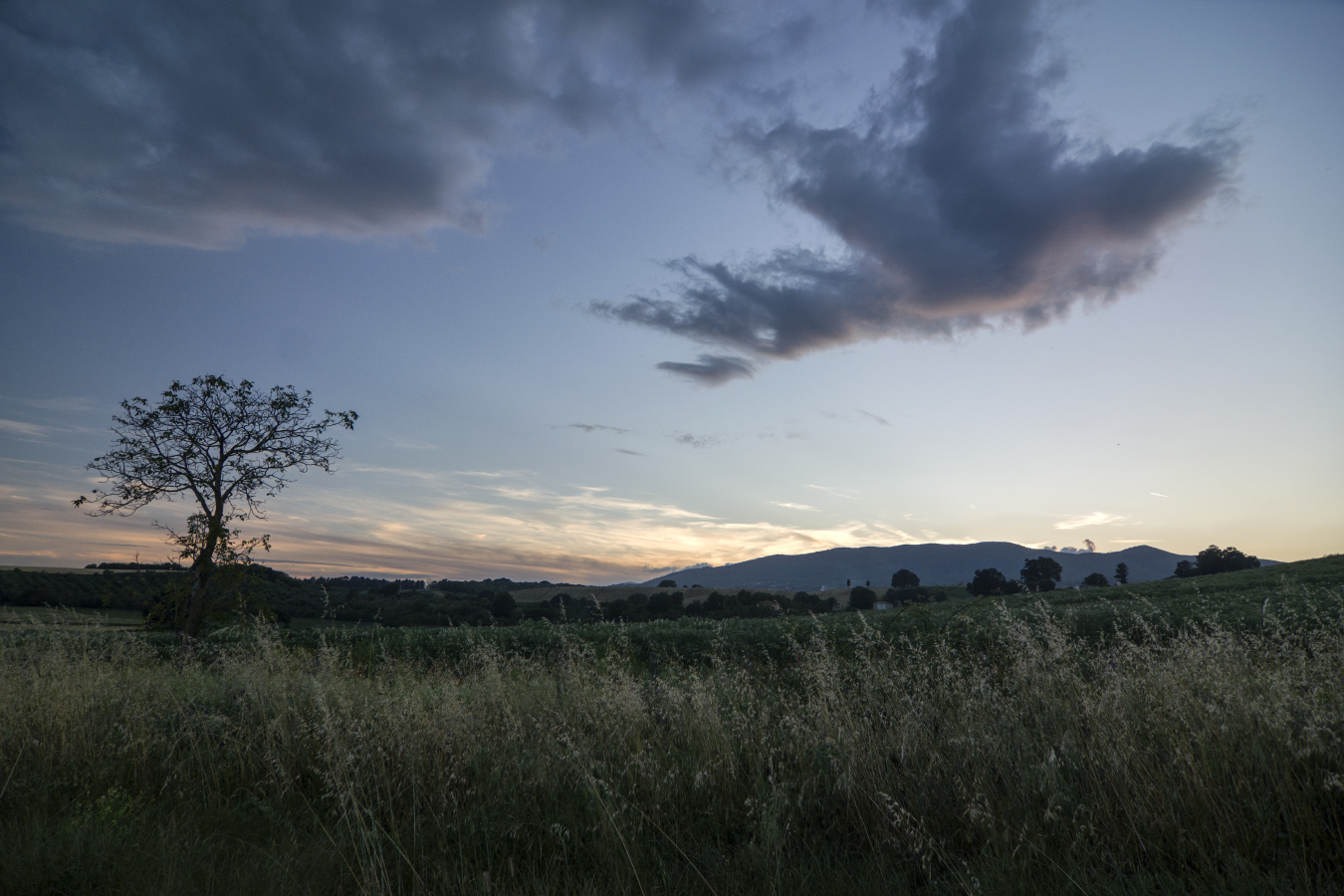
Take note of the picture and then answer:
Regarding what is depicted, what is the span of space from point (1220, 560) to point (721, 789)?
90.0 metres

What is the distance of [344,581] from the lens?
177 feet

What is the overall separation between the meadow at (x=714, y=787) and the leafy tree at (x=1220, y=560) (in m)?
83.1

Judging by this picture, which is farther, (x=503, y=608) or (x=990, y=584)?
(x=990, y=584)

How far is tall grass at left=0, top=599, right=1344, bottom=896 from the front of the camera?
10.2 ft

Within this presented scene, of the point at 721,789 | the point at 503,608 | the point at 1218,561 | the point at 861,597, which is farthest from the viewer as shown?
the point at 1218,561

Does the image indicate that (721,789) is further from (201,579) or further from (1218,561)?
(1218,561)

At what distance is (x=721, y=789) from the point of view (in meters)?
4.31

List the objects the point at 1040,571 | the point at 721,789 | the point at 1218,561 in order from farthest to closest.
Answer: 1. the point at 1040,571
2. the point at 1218,561
3. the point at 721,789

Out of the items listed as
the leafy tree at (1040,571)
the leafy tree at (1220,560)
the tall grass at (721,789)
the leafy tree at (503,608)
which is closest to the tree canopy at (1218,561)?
the leafy tree at (1220,560)

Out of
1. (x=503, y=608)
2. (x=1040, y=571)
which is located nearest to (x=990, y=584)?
(x=1040, y=571)

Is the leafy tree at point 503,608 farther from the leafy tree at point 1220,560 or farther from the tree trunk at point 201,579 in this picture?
the leafy tree at point 1220,560

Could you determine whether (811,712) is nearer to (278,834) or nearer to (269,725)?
(278,834)

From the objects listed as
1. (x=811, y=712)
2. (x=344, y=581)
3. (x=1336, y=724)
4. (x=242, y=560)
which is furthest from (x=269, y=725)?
(x=344, y=581)

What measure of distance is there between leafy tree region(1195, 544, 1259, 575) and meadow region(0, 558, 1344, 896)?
8312cm
